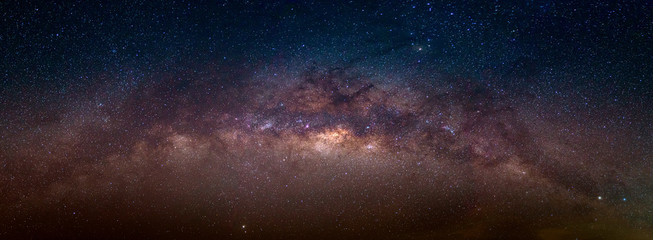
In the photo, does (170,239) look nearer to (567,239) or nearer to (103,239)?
(103,239)

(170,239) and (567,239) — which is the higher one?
(170,239)

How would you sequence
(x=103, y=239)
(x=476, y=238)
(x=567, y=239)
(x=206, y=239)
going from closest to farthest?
(x=103, y=239) < (x=206, y=239) < (x=476, y=238) < (x=567, y=239)

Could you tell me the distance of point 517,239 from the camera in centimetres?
2764

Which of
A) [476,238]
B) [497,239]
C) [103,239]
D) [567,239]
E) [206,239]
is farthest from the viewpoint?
[497,239]

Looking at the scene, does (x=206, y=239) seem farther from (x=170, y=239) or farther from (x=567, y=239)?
(x=567, y=239)

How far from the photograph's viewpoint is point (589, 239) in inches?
976

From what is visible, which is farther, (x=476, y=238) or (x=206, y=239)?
(x=476, y=238)

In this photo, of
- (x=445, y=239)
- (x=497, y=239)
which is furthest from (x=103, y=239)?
(x=497, y=239)

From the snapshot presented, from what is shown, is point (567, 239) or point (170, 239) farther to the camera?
point (567, 239)

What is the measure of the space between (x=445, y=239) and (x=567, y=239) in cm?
1011

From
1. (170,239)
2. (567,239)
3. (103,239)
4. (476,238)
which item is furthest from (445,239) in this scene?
(103,239)

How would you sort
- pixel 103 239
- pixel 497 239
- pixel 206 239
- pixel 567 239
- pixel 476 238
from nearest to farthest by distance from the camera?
pixel 103 239, pixel 206 239, pixel 476 238, pixel 567 239, pixel 497 239

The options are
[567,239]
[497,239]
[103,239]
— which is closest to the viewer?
[103,239]

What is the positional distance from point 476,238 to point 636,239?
9.80 m
